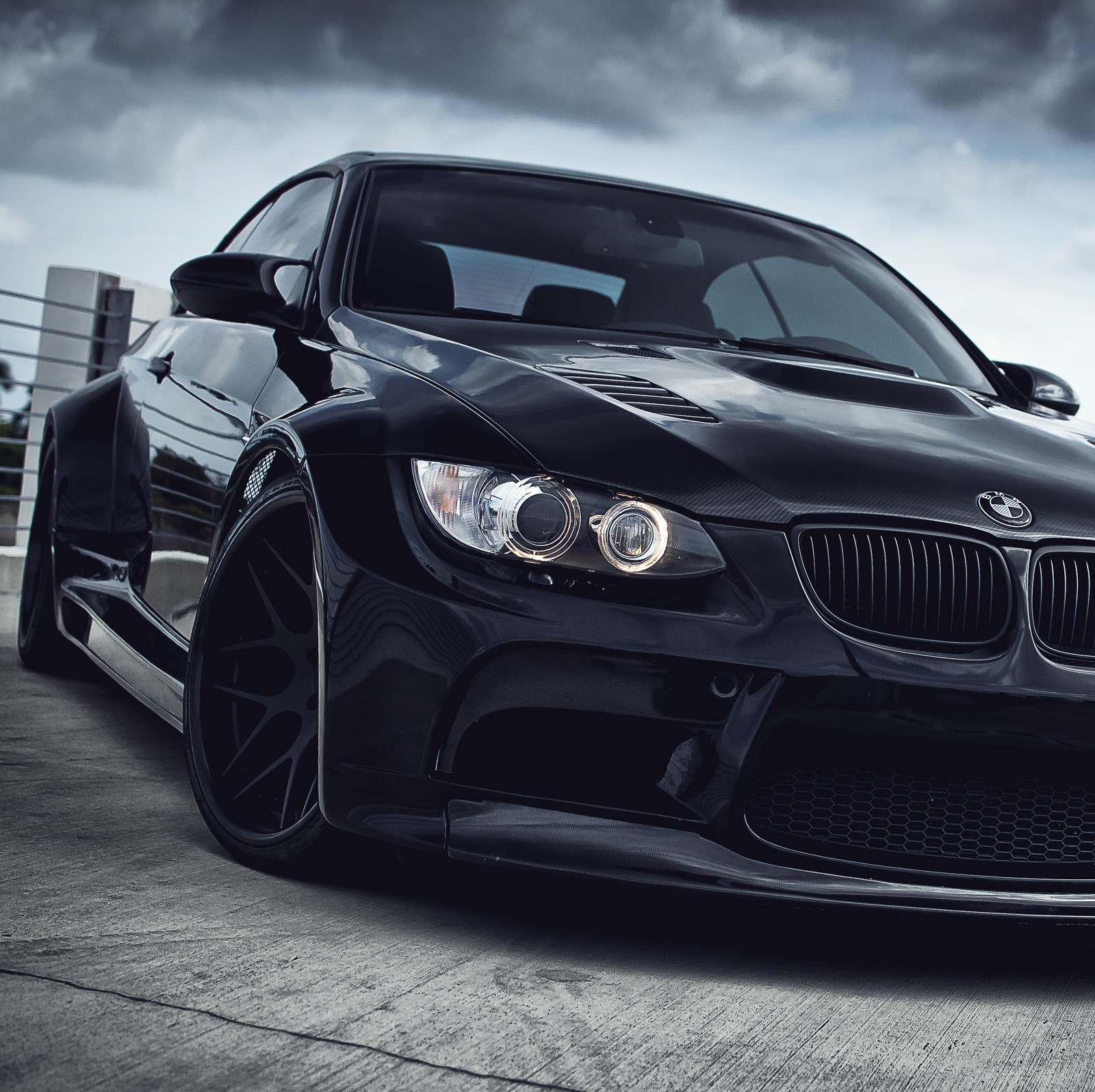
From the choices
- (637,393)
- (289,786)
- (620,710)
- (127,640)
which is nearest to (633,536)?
(620,710)

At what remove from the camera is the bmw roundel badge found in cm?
250

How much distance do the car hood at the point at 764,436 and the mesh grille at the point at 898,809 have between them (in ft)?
1.32

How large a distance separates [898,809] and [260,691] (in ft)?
4.06

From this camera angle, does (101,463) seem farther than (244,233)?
No

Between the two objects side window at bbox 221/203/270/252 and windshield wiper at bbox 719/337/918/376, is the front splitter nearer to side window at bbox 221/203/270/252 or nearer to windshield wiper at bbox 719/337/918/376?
windshield wiper at bbox 719/337/918/376

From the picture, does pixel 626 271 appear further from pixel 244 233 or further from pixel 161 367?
pixel 244 233

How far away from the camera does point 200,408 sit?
12.4 feet

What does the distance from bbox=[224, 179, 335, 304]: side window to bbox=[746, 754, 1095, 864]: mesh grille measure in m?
1.85

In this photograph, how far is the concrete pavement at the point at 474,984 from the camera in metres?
1.85

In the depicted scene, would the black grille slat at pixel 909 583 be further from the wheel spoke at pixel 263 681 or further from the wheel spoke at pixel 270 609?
the wheel spoke at pixel 270 609

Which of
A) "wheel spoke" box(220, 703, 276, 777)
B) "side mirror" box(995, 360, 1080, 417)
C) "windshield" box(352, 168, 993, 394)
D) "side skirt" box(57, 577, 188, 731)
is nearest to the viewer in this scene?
"wheel spoke" box(220, 703, 276, 777)

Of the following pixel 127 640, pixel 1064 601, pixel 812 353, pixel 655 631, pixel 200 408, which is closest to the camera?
pixel 655 631

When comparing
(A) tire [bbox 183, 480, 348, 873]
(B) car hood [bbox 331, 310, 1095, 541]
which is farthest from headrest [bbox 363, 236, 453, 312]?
(A) tire [bbox 183, 480, 348, 873]

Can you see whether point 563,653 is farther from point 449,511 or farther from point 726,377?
point 726,377
